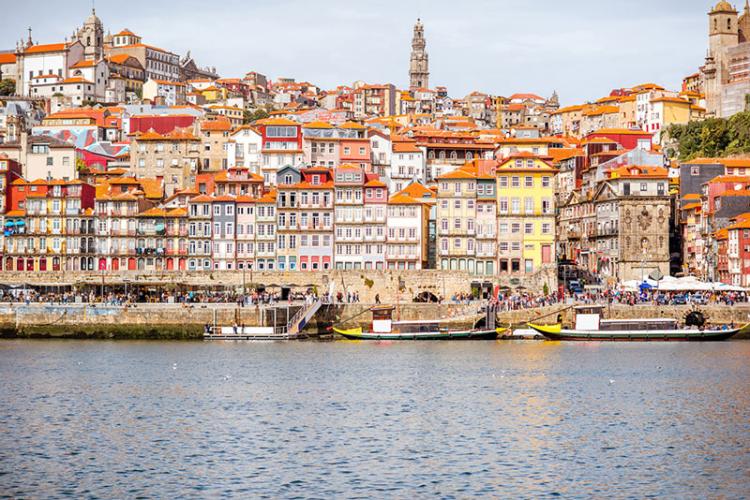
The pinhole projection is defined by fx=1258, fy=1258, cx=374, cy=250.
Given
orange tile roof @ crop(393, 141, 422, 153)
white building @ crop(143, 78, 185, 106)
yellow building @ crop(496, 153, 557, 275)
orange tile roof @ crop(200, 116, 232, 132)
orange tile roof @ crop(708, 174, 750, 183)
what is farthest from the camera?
white building @ crop(143, 78, 185, 106)

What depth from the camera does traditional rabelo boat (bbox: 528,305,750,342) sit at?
2675 inches

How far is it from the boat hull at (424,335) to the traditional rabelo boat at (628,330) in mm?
2658

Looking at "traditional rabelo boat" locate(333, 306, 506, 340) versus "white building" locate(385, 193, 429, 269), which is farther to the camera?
"white building" locate(385, 193, 429, 269)

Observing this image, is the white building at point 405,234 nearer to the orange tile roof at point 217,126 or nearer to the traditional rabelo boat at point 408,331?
the traditional rabelo boat at point 408,331

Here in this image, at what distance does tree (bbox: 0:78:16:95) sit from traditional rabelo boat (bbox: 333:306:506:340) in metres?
111

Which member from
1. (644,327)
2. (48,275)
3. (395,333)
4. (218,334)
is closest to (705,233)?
(644,327)

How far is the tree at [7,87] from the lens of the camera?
170 meters

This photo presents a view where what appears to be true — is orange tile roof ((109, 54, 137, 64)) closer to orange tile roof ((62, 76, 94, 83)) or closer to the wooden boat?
orange tile roof ((62, 76, 94, 83))

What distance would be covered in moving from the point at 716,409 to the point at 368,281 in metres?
39.2

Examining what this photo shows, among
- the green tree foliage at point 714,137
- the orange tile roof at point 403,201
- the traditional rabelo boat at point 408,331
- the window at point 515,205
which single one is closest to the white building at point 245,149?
the orange tile roof at point 403,201

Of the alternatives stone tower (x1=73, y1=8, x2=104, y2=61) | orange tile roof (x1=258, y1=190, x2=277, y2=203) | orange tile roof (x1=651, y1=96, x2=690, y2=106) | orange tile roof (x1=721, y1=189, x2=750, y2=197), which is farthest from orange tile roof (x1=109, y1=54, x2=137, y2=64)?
orange tile roof (x1=721, y1=189, x2=750, y2=197)

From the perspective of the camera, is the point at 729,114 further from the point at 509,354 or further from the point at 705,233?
the point at 509,354

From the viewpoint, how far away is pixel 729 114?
5022 inches

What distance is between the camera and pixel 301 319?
2830 inches
